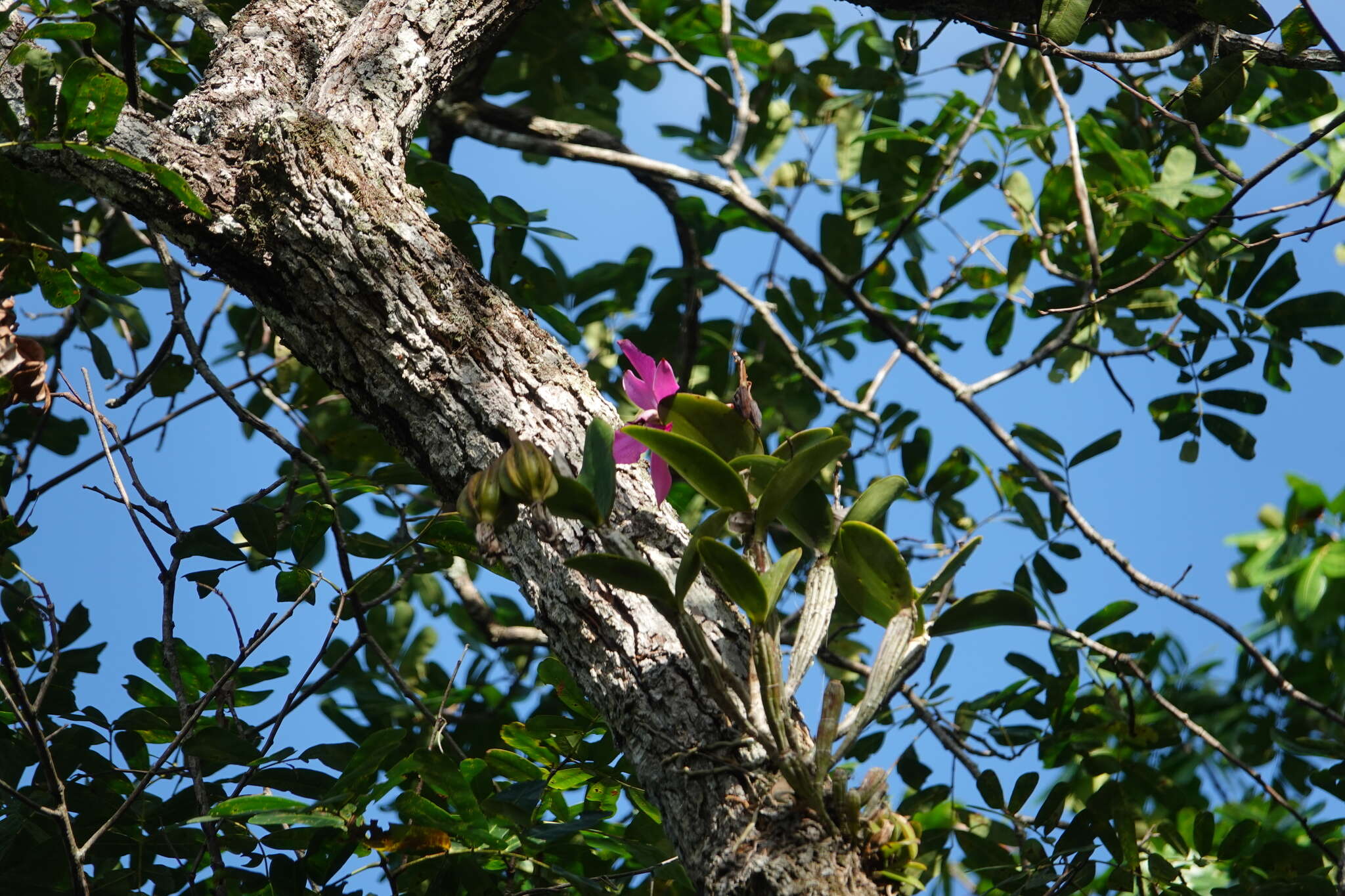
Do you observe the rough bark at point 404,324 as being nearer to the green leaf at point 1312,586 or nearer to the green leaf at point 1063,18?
the green leaf at point 1063,18

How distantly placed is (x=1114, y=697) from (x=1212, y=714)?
0.61 m

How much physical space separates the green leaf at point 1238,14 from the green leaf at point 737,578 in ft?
2.92

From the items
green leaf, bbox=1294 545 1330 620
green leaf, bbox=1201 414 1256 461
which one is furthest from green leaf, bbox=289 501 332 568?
green leaf, bbox=1294 545 1330 620

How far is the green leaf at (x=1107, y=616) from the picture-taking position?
1673 mm

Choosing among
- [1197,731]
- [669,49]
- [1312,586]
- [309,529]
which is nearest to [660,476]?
[309,529]

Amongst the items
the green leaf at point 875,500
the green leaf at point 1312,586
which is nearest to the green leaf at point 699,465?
the green leaf at point 875,500

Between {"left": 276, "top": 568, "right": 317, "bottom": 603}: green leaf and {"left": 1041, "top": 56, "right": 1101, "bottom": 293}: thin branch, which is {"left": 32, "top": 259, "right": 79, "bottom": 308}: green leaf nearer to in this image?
{"left": 276, "top": 568, "right": 317, "bottom": 603}: green leaf

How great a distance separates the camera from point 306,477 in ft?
5.06

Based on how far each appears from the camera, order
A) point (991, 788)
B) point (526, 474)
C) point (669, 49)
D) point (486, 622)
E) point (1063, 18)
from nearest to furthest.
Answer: point (526, 474)
point (1063, 18)
point (991, 788)
point (486, 622)
point (669, 49)

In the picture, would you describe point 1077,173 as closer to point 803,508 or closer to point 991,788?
point 991,788

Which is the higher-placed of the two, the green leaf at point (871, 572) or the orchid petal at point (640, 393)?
the orchid petal at point (640, 393)

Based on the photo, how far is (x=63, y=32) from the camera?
1.05 m

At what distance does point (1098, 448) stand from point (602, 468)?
1.43 m

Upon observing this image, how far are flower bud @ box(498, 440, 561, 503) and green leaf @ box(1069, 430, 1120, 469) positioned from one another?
1465mm
